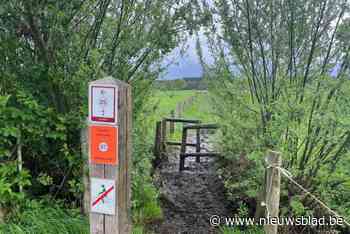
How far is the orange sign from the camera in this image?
1.98 meters

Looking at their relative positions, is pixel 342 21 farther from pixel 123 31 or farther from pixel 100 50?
pixel 100 50

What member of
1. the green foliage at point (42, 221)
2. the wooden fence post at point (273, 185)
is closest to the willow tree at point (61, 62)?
the green foliage at point (42, 221)

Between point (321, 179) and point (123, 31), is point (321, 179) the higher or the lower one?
the lower one

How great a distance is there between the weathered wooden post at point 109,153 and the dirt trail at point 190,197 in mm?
2164

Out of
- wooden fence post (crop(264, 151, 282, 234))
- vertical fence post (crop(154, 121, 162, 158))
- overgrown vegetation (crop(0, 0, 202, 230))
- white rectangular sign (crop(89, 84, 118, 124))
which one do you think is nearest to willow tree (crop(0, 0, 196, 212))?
overgrown vegetation (crop(0, 0, 202, 230))

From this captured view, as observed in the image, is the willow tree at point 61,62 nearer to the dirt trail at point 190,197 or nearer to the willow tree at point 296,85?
the willow tree at point 296,85

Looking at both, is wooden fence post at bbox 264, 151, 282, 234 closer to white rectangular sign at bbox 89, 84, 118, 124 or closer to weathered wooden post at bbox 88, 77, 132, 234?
weathered wooden post at bbox 88, 77, 132, 234

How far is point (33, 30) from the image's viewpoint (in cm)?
268

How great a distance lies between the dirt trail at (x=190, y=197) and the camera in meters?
4.53

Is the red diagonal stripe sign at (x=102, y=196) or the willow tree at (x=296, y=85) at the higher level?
the willow tree at (x=296, y=85)

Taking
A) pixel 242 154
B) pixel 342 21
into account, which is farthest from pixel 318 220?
pixel 342 21

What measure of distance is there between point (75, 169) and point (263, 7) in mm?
2695

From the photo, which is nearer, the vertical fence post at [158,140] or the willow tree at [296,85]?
the willow tree at [296,85]

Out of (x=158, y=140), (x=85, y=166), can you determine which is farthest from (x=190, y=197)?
(x=85, y=166)
